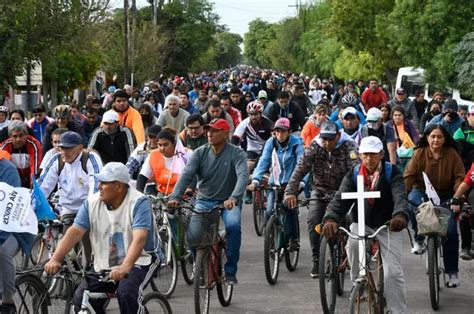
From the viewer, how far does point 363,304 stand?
27.7 feet

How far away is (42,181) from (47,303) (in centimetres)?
228

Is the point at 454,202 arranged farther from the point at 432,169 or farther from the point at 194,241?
the point at 194,241

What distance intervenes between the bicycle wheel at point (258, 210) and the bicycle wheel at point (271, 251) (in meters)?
2.98

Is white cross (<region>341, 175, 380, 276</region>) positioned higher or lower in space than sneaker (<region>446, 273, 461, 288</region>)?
higher

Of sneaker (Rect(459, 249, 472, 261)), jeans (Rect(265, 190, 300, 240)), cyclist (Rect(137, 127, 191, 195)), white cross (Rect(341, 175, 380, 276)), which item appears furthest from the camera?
sneaker (Rect(459, 249, 472, 261))

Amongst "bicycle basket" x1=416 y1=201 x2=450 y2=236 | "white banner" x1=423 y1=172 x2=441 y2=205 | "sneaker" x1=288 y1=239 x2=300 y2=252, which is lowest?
"sneaker" x1=288 y1=239 x2=300 y2=252

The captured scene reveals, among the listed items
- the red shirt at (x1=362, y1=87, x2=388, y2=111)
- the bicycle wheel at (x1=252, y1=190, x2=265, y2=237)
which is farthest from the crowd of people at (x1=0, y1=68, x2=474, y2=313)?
the red shirt at (x1=362, y1=87, x2=388, y2=111)

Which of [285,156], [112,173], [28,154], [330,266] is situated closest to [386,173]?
[330,266]

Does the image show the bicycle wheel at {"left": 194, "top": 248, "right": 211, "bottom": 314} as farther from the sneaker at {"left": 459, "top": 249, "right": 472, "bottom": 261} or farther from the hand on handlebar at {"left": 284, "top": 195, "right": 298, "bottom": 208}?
the sneaker at {"left": 459, "top": 249, "right": 472, "bottom": 261}

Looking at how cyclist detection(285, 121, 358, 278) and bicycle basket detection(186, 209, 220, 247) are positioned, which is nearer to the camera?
bicycle basket detection(186, 209, 220, 247)

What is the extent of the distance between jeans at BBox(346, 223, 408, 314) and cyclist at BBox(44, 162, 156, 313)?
2037 millimetres

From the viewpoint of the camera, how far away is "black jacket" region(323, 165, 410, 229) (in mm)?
9041

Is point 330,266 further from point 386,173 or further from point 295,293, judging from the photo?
point 295,293

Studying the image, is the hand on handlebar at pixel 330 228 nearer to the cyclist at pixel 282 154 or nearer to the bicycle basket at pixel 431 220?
the bicycle basket at pixel 431 220
